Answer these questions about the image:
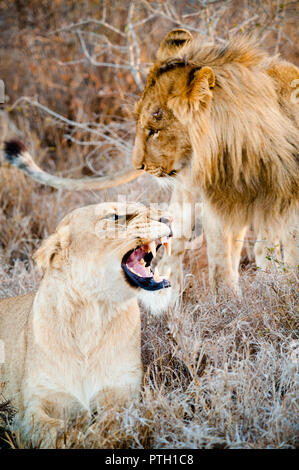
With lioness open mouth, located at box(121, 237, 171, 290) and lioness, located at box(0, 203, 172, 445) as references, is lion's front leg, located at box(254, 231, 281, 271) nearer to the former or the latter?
lioness open mouth, located at box(121, 237, 171, 290)

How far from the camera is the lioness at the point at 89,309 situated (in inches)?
77.7

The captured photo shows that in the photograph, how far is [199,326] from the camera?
247 centimetres

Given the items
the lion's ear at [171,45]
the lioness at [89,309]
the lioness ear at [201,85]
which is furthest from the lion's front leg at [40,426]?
the lion's ear at [171,45]

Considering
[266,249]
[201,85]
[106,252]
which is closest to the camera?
[106,252]

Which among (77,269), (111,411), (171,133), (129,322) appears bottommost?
(111,411)

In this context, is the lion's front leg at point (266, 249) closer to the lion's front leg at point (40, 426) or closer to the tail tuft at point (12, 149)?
the lion's front leg at point (40, 426)

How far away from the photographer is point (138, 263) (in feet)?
6.75

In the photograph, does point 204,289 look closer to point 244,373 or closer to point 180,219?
point 180,219

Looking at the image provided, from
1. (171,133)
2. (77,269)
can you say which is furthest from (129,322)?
(171,133)

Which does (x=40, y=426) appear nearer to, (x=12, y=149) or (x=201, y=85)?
(x=201, y=85)

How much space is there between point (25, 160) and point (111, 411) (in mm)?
1659

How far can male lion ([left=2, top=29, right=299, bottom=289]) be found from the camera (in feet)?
7.85

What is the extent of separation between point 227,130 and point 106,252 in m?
0.84

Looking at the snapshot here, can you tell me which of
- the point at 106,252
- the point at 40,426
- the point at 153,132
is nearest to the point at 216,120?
the point at 153,132
